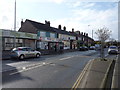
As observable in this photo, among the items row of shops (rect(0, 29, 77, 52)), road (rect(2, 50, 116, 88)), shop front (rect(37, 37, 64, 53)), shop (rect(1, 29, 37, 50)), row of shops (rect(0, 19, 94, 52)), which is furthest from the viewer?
shop front (rect(37, 37, 64, 53))

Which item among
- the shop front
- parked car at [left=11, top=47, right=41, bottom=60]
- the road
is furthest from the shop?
the road

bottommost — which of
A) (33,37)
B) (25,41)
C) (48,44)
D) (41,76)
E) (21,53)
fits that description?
(41,76)

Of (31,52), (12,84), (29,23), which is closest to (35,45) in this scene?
(29,23)

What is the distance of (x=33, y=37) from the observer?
33.4m

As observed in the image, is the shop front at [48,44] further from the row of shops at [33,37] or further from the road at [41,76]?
the road at [41,76]

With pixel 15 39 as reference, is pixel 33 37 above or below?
above

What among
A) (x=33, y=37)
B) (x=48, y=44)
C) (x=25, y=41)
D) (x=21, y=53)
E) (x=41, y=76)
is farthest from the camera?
(x=48, y=44)

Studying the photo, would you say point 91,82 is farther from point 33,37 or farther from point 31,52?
point 33,37

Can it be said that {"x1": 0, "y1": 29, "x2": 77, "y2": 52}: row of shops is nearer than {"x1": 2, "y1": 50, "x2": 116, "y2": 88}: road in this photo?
No

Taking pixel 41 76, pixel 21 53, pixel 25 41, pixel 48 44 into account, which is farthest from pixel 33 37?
pixel 41 76

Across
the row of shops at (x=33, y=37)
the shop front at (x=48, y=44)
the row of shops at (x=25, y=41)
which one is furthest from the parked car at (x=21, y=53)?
the shop front at (x=48, y=44)

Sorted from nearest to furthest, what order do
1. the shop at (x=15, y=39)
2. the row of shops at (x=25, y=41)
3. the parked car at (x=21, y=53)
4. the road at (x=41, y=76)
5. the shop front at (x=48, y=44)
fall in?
the road at (x=41, y=76) < the parked car at (x=21, y=53) < the shop at (x=15, y=39) < the row of shops at (x=25, y=41) < the shop front at (x=48, y=44)

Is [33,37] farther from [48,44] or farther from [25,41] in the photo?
[48,44]

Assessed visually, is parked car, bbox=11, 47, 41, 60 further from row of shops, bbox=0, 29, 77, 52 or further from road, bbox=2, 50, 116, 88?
row of shops, bbox=0, 29, 77, 52
